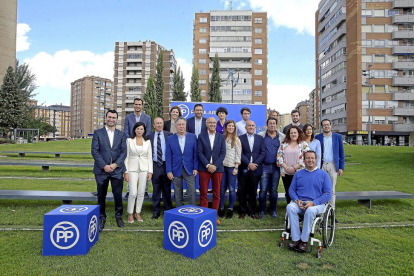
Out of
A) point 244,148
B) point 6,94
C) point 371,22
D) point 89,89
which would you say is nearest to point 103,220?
point 244,148

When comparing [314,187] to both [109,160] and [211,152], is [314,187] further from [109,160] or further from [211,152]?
[109,160]

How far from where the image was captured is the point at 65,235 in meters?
3.92

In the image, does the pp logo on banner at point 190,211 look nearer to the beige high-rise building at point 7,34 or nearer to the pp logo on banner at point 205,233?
the pp logo on banner at point 205,233

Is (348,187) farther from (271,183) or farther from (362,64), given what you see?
(362,64)

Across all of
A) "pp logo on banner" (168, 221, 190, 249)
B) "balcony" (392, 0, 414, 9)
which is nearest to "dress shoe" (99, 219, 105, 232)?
"pp logo on banner" (168, 221, 190, 249)

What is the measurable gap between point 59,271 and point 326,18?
79.0 metres

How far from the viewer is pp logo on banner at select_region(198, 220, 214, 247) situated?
4027 millimetres

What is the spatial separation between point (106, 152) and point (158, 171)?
113 cm

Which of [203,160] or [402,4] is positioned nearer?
[203,160]

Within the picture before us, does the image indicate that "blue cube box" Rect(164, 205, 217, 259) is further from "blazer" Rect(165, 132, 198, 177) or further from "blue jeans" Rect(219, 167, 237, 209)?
"blue jeans" Rect(219, 167, 237, 209)

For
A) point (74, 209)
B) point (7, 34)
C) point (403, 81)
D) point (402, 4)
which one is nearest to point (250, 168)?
point (74, 209)

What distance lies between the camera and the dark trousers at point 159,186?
19.0ft

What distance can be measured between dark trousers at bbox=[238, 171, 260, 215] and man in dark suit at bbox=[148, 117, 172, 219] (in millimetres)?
1611

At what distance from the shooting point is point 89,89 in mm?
135750
